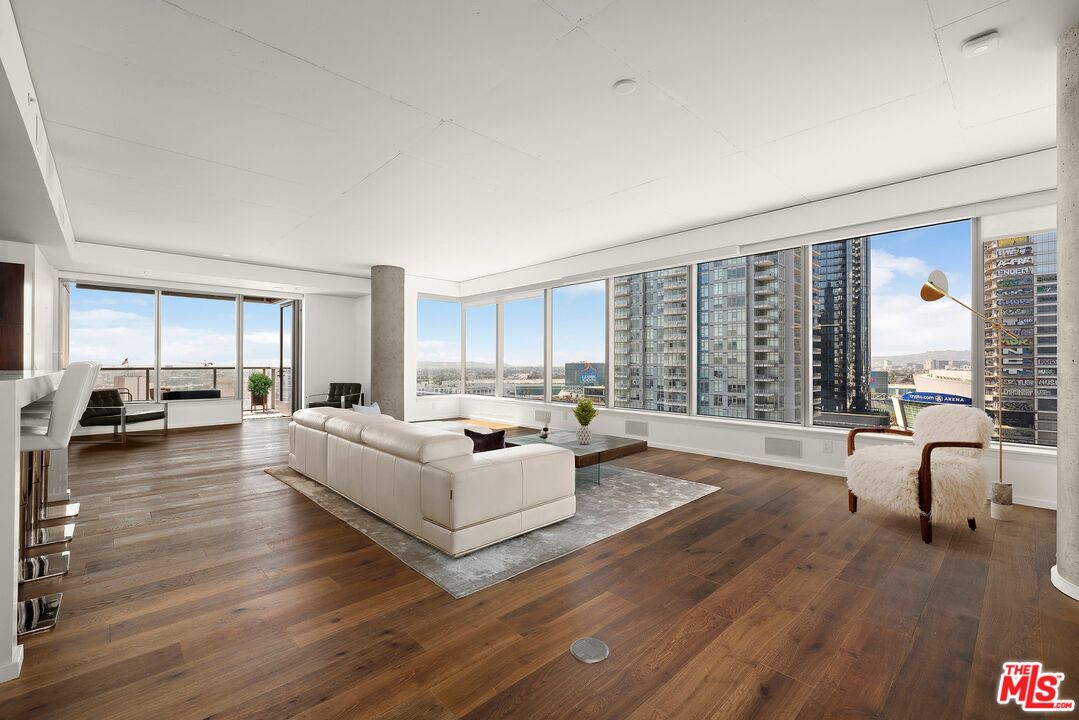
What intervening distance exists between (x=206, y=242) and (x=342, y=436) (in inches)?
176

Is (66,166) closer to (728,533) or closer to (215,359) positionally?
(215,359)

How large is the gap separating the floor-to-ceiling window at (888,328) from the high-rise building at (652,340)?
1.62m

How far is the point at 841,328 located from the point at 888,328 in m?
0.41

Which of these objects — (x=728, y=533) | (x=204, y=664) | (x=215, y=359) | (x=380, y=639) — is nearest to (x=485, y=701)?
(x=380, y=639)

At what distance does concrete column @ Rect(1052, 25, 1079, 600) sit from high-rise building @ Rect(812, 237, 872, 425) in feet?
8.27

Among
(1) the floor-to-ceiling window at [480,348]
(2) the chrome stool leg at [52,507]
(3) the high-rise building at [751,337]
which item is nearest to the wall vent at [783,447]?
(3) the high-rise building at [751,337]

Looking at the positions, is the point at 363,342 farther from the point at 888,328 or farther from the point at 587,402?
the point at 888,328

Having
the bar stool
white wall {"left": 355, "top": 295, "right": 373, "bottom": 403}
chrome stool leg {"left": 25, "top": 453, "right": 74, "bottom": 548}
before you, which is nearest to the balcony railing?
white wall {"left": 355, "top": 295, "right": 373, "bottom": 403}

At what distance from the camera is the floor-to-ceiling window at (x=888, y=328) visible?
4.39 meters

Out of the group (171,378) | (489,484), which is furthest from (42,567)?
(171,378)

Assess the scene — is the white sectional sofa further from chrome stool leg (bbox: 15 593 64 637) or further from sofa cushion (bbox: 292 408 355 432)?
chrome stool leg (bbox: 15 593 64 637)

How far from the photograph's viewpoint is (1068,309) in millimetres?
2398

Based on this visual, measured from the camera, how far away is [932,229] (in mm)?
4504

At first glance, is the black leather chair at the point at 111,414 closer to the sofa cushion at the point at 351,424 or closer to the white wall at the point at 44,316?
the white wall at the point at 44,316
